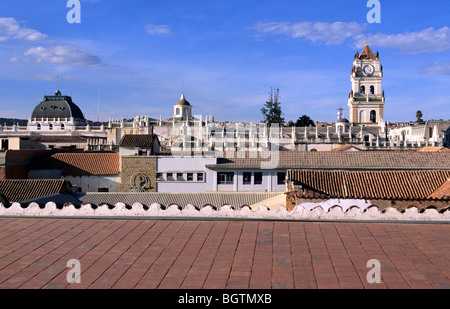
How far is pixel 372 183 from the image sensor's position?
65.6 ft

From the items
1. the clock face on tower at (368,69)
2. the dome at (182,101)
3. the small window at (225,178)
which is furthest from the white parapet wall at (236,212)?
the clock face on tower at (368,69)

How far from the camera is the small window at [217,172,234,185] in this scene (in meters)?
33.5

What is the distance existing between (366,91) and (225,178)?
62253 millimetres

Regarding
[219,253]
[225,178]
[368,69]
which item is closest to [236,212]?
[219,253]

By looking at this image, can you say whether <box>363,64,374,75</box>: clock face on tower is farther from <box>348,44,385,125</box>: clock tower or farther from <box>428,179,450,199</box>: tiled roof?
<box>428,179,450,199</box>: tiled roof

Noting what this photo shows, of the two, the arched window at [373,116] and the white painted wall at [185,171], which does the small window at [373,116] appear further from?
the white painted wall at [185,171]

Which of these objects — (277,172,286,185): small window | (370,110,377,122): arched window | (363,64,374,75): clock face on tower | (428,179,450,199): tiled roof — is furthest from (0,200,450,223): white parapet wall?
(363,64,374,75): clock face on tower

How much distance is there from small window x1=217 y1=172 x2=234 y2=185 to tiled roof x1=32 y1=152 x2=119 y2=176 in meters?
8.31

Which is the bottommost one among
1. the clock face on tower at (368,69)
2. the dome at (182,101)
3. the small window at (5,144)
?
the small window at (5,144)

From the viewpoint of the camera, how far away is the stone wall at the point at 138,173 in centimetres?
3438

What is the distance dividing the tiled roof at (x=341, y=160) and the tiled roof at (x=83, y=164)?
854 cm

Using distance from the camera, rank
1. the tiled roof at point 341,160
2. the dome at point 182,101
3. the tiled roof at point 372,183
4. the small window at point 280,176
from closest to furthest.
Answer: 1. the tiled roof at point 372,183
2. the tiled roof at point 341,160
3. the small window at point 280,176
4. the dome at point 182,101

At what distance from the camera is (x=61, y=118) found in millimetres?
102438
